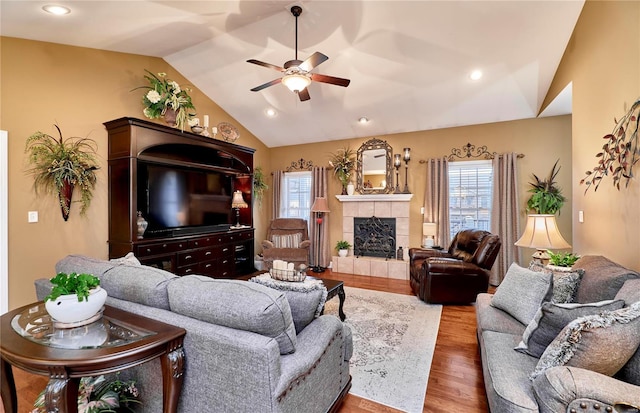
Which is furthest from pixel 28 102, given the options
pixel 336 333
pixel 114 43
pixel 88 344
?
pixel 336 333

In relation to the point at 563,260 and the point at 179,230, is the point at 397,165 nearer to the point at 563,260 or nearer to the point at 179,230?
the point at 563,260

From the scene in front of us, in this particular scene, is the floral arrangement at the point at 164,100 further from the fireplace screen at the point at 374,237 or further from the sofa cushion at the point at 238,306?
the fireplace screen at the point at 374,237

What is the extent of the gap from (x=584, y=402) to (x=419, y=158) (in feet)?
15.8

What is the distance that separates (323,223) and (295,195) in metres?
1.04

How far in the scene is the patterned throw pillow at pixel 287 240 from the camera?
5906 millimetres

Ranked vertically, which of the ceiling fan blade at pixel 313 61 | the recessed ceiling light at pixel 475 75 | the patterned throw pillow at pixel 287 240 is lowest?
the patterned throw pillow at pixel 287 240

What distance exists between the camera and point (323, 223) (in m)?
6.29

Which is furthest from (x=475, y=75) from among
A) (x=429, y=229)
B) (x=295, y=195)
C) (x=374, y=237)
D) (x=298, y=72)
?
(x=295, y=195)

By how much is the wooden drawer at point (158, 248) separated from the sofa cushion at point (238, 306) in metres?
2.62

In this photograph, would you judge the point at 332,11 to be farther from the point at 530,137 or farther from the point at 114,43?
the point at 530,137

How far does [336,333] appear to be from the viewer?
182 centimetres

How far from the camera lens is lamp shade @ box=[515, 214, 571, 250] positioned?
9.47 ft

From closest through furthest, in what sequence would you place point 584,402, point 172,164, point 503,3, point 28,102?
point 584,402, point 503,3, point 28,102, point 172,164

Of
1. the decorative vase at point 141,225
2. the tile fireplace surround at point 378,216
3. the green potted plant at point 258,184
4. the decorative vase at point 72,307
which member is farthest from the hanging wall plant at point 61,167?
the tile fireplace surround at point 378,216
